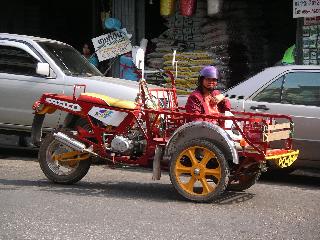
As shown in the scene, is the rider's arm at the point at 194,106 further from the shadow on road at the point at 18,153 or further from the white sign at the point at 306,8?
the white sign at the point at 306,8

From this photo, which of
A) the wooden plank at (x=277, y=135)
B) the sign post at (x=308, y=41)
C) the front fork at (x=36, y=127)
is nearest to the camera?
the wooden plank at (x=277, y=135)

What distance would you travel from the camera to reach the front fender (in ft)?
21.9

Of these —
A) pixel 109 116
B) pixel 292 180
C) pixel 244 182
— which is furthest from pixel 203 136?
pixel 292 180

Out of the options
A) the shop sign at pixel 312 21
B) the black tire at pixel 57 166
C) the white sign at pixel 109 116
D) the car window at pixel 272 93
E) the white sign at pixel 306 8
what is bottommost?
the black tire at pixel 57 166

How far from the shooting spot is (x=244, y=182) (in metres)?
7.45

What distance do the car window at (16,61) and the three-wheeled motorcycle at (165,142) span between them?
2133mm

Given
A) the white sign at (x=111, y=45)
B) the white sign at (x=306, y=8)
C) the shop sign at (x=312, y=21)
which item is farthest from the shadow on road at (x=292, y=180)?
the white sign at (x=111, y=45)

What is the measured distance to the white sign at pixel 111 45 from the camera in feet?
47.3

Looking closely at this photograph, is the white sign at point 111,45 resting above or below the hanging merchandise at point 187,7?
below

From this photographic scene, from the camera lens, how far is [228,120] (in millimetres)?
6914

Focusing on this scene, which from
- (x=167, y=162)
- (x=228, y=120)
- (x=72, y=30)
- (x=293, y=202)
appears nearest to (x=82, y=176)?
(x=167, y=162)

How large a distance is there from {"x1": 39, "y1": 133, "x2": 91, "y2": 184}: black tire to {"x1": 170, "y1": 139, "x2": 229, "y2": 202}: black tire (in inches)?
48.5

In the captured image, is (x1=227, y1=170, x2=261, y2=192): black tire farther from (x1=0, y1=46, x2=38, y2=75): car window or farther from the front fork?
(x1=0, y1=46, x2=38, y2=75): car window

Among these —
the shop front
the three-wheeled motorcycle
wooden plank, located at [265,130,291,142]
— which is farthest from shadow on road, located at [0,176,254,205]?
the shop front
